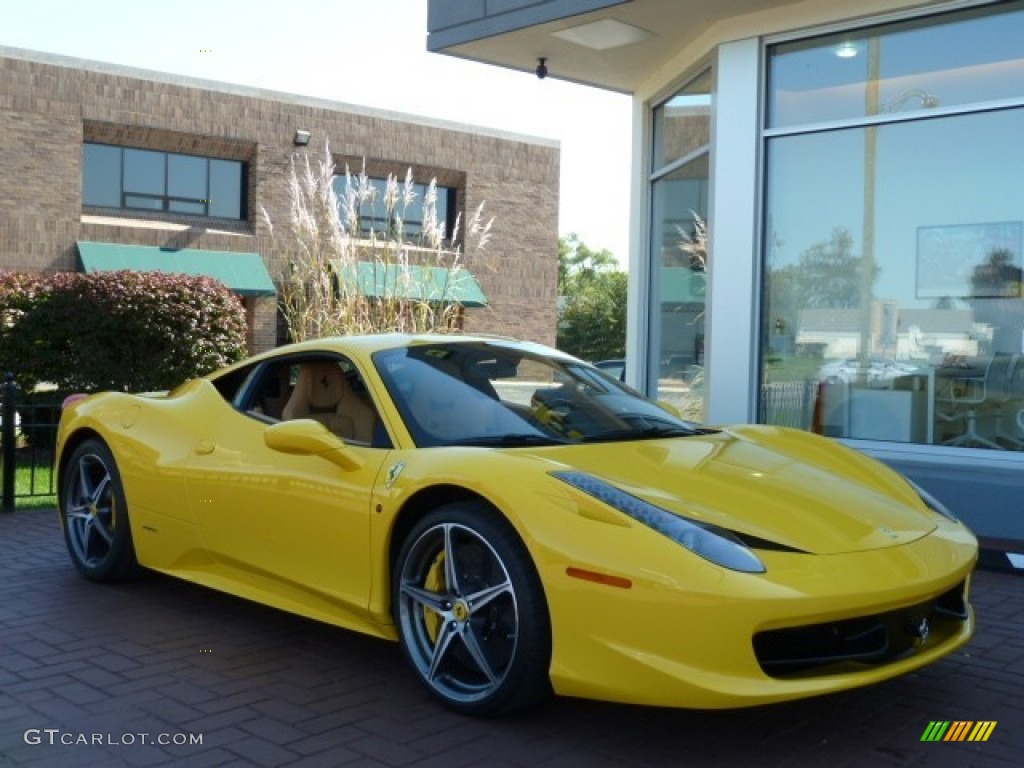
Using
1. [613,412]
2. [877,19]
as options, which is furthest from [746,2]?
[613,412]

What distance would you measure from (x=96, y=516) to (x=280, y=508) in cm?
179

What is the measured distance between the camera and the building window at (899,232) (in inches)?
286

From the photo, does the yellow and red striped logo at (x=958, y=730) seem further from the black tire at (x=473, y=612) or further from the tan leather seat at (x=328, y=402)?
the tan leather seat at (x=328, y=402)

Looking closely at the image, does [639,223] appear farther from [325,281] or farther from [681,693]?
[681,693]

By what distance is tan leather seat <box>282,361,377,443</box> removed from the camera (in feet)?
15.0

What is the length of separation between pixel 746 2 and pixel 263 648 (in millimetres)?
5742

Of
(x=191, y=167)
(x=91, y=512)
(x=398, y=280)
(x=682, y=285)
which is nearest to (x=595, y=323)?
(x=191, y=167)

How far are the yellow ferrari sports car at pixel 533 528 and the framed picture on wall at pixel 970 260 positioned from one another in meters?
3.20

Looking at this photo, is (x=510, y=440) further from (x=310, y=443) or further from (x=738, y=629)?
(x=738, y=629)

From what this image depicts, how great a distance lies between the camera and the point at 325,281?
37.7 feet

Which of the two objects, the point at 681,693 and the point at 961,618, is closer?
the point at 681,693

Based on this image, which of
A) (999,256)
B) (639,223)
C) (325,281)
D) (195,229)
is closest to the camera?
(999,256)

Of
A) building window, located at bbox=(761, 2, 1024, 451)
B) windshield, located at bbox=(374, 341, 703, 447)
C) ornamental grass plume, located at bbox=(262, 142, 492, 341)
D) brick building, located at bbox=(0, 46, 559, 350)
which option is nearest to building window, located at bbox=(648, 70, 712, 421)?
building window, located at bbox=(761, 2, 1024, 451)

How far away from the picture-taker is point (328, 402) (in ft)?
15.9
